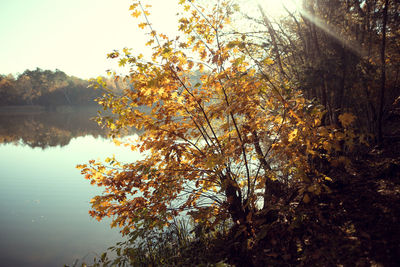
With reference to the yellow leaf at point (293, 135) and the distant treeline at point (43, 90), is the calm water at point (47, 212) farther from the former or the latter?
the distant treeline at point (43, 90)

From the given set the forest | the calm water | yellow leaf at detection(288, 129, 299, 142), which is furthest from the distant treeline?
yellow leaf at detection(288, 129, 299, 142)

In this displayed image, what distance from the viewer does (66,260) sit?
18.1 feet

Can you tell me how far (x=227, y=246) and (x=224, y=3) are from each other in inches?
135

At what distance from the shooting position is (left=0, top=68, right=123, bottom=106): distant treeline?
60.3 meters

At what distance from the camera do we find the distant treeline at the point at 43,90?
198 feet

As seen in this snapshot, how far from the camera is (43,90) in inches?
2542

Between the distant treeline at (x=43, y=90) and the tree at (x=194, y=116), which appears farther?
the distant treeline at (x=43, y=90)

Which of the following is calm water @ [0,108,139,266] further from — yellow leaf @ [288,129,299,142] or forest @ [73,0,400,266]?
yellow leaf @ [288,129,299,142]

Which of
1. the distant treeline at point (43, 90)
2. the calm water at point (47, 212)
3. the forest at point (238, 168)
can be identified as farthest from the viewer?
the distant treeline at point (43, 90)

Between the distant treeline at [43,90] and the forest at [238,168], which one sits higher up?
the distant treeline at [43,90]

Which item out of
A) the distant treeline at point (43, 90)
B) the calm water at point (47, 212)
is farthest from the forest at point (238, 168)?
the distant treeline at point (43, 90)

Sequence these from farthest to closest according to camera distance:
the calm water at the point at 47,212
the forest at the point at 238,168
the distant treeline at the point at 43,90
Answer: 1. the distant treeline at the point at 43,90
2. the calm water at the point at 47,212
3. the forest at the point at 238,168

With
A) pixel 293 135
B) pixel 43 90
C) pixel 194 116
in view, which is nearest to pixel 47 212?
pixel 194 116

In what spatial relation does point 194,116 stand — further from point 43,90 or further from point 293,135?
point 43,90
